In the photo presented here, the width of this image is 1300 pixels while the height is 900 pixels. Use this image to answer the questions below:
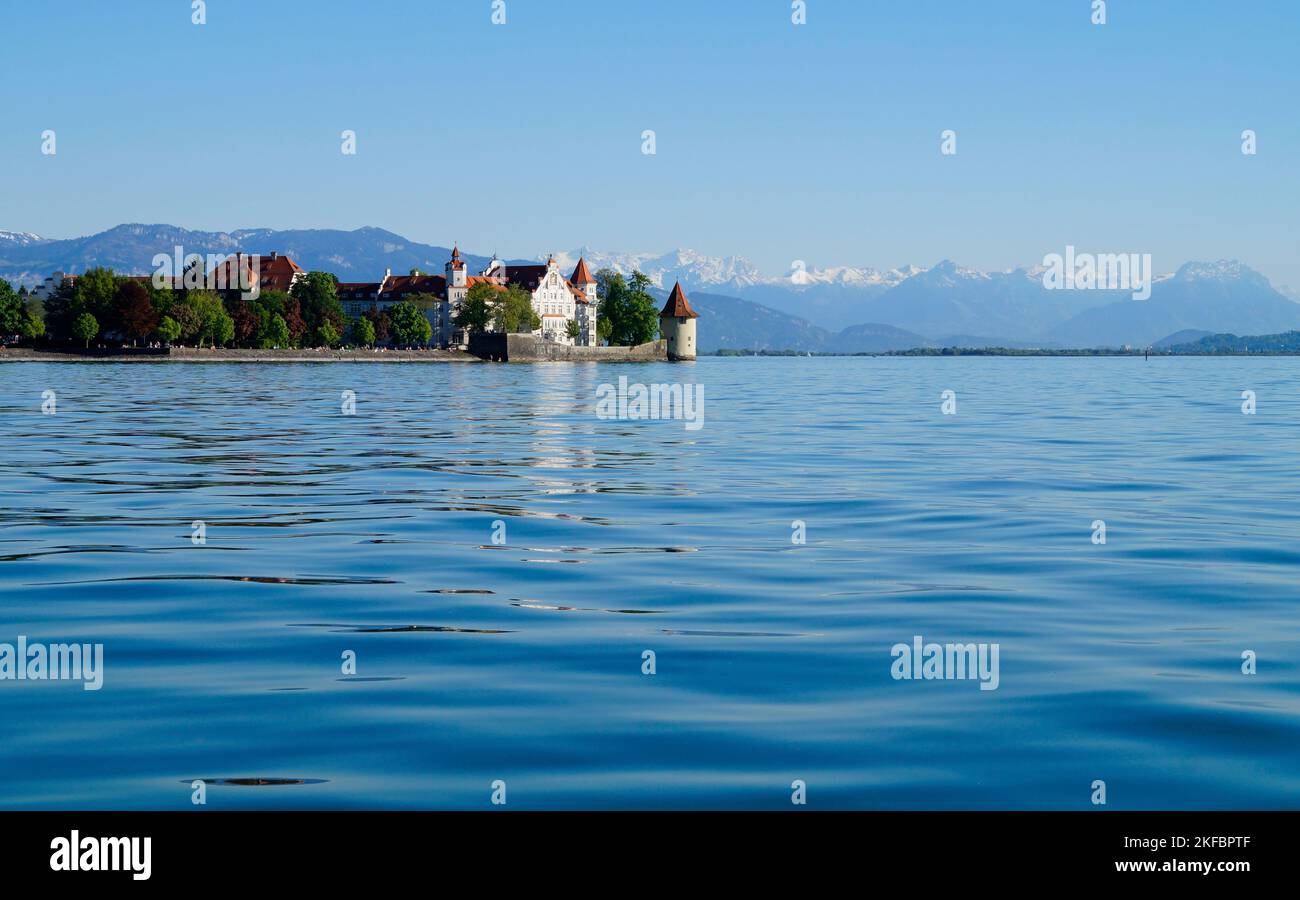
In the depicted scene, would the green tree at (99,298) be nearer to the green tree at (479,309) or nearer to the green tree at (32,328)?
the green tree at (32,328)

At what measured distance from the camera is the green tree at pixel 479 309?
18288cm

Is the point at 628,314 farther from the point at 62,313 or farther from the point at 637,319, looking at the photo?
the point at 62,313

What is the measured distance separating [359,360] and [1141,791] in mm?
158490

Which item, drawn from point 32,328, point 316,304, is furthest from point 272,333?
point 32,328

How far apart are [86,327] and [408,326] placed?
172 feet

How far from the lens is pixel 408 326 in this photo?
632 feet

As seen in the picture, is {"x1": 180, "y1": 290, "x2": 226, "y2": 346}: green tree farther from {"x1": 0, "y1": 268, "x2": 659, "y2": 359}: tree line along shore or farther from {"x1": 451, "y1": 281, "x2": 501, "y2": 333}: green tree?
{"x1": 451, "y1": 281, "x2": 501, "y2": 333}: green tree

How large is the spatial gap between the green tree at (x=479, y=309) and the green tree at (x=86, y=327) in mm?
48969

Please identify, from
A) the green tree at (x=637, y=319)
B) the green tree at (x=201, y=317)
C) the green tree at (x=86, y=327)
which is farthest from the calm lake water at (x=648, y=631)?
the green tree at (x=637, y=319)

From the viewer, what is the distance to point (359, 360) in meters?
162

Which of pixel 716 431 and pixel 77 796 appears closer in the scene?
pixel 77 796

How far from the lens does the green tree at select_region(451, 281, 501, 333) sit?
182875mm
